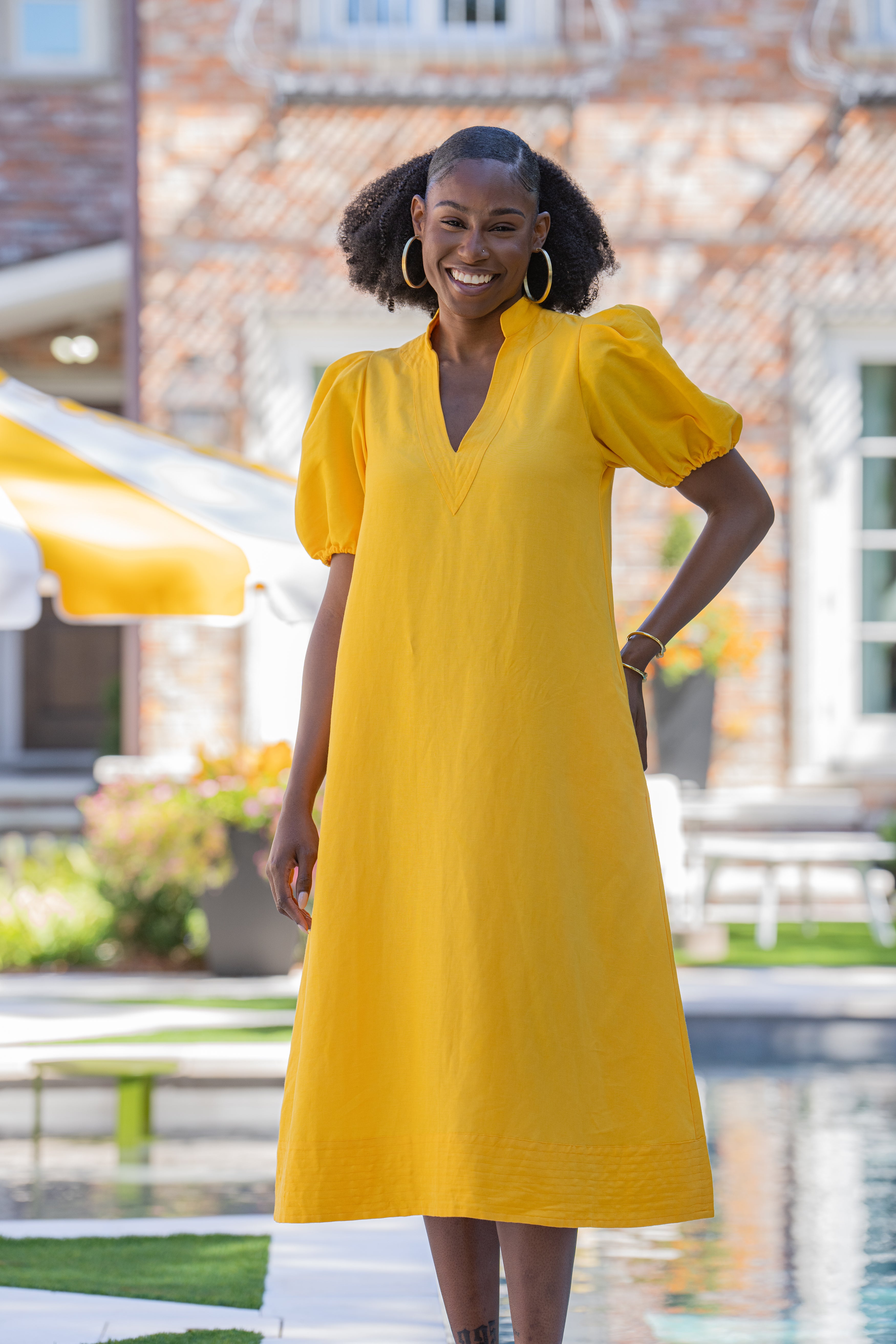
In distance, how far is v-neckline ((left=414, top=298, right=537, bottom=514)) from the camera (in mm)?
2143

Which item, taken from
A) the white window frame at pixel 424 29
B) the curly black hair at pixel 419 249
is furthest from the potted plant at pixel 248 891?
the curly black hair at pixel 419 249

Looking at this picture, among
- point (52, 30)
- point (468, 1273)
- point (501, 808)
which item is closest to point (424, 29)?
Answer: point (52, 30)

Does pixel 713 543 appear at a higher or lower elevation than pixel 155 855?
higher

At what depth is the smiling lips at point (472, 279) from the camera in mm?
2221

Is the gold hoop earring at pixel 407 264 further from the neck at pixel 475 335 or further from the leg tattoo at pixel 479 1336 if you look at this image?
the leg tattoo at pixel 479 1336

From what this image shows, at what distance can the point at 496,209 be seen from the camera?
221cm

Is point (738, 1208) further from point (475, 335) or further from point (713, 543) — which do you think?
point (475, 335)

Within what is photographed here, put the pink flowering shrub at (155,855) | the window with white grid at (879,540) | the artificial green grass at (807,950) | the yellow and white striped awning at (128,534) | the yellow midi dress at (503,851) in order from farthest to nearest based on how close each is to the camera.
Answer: the window with white grid at (879,540)
the artificial green grass at (807,950)
the pink flowering shrub at (155,855)
the yellow and white striped awning at (128,534)
the yellow midi dress at (503,851)

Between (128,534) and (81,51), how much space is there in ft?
24.4

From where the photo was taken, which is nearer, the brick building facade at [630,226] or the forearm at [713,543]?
the forearm at [713,543]

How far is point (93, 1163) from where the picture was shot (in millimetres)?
4668

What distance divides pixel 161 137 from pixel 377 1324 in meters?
7.01

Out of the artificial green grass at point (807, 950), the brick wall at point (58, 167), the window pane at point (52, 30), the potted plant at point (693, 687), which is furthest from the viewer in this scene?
the window pane at point (52, 30)

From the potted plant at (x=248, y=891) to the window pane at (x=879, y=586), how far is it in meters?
3.55
